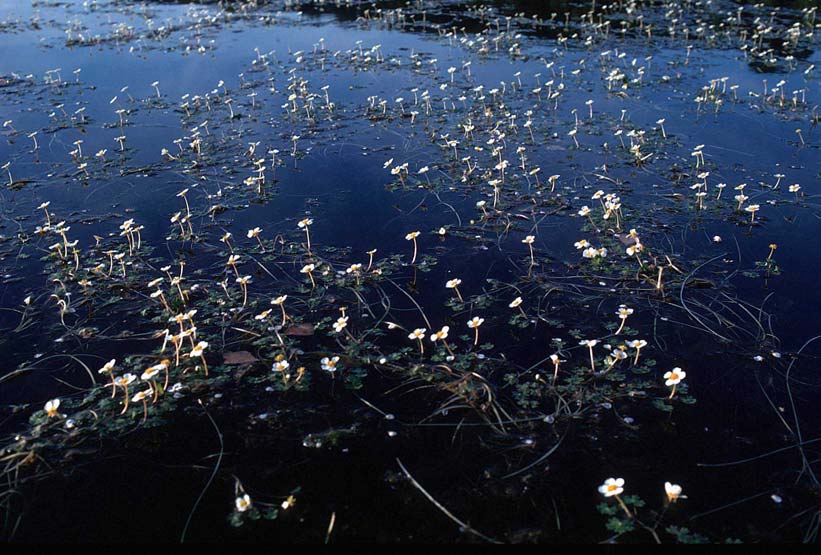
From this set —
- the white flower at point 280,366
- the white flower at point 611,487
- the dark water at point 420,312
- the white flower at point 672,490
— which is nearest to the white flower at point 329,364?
the dark water at point 420,312

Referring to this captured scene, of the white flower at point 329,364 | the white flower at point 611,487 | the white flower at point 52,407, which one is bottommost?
the white flower at point 611,487

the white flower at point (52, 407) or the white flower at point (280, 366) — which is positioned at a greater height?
the white flower at point (52, 407)

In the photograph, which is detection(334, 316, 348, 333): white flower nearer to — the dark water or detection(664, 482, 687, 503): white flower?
the dark water

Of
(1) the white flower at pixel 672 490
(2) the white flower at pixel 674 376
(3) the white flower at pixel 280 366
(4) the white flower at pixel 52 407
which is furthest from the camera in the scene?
(3) the white flower at pixel 280 366

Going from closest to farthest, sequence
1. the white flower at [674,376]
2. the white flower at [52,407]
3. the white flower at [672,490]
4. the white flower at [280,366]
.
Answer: the white flower at [672,490] < the white flower at [52,407] < the white flower at [674,376] < the white flower at [280,366]

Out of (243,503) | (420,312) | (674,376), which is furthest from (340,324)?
(674,376)

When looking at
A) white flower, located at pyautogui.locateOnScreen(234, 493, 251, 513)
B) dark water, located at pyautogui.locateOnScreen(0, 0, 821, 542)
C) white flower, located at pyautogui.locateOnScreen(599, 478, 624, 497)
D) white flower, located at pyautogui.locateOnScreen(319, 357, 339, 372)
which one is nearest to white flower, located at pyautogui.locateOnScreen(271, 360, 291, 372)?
dark water, located at pyautogui.locateOnScreen(0, 0, 821, 542)

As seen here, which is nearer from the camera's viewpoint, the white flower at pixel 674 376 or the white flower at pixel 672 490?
the white flower at pixel 672 490

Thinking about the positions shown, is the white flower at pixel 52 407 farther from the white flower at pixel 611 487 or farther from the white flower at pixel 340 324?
the white flower at pixel 611 487
